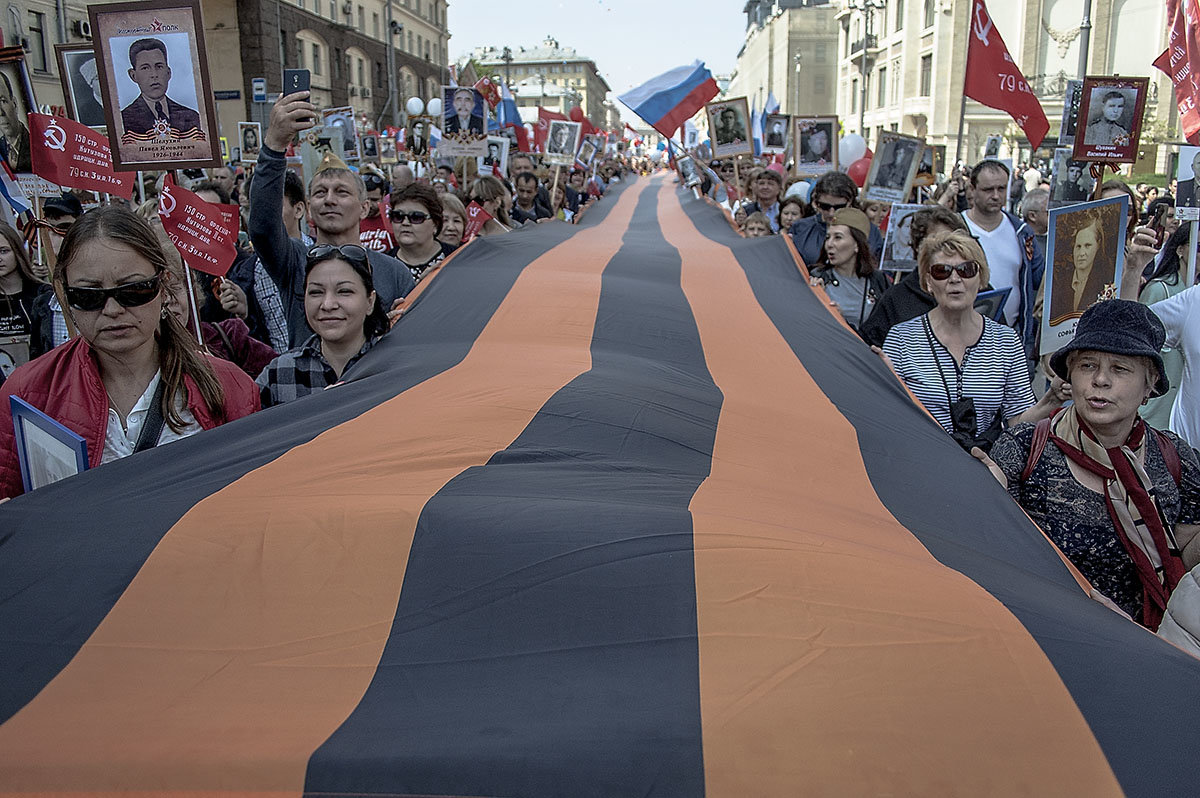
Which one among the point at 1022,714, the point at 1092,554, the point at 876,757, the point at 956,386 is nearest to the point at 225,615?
the point at 876,757

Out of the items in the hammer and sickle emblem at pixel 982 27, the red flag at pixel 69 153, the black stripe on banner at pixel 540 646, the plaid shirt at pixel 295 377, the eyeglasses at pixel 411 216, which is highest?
the hammer and sickle emblem at pixel 982 27

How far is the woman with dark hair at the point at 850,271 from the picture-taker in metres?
5.20

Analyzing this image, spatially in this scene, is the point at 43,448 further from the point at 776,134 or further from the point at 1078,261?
the point at 776,134

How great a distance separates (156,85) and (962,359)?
3172 mm

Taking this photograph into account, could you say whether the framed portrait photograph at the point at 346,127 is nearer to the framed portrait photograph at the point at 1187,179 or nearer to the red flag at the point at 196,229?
the red flag at the point at 196,229

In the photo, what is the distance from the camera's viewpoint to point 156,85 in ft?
11.6

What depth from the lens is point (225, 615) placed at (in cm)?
168

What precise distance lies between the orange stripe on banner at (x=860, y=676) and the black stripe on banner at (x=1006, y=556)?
6 centimetres

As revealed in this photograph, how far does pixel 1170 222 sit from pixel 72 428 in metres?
6.23

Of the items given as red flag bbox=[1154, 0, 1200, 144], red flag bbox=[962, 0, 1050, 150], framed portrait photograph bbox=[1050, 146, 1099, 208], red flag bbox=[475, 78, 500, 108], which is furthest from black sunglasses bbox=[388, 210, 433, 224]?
red flag bbox=[475, 78, 500, 108]

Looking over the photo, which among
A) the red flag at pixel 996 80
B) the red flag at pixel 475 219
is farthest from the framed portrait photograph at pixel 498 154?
the red flag at pixel 996 80

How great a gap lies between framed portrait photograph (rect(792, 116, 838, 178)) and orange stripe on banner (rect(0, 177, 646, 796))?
852cm

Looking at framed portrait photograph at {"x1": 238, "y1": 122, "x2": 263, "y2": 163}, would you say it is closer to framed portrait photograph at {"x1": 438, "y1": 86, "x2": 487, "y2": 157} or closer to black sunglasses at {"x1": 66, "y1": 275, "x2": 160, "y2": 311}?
framed portrait photograph at {"x1": 438, "y1": 86, "x2": 487, "y2": 157}

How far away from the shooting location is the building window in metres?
26.4
